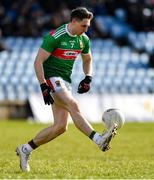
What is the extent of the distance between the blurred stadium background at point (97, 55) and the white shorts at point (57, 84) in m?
16.0

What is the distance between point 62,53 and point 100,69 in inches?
801

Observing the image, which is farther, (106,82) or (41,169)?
(106,82)

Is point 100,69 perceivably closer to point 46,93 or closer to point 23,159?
point 23,159

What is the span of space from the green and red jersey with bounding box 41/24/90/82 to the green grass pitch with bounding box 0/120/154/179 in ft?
4.60

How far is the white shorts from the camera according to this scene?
11086 millimetres

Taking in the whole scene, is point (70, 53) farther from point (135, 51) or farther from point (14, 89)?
point (135, 51)

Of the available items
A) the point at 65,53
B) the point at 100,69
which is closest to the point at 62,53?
the point at 65,53

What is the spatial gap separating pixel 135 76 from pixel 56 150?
15.2 m

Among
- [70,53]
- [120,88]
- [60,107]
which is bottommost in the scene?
[120,88]

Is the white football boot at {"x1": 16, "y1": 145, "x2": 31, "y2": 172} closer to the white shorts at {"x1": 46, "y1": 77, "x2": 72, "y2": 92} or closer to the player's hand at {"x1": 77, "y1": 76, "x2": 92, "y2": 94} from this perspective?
the white shorts at {"x1": 46, "y1": 77, "x2": 72, "y2": 92}

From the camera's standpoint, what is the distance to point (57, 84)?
36.5ft

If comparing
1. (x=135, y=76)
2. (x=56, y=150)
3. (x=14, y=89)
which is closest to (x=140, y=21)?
(x=135, y=76)

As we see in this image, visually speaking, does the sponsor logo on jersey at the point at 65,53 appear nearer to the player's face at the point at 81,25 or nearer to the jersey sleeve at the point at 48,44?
the jersey sleeve at the point at 48,44

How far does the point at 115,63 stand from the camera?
32031 millimetres
